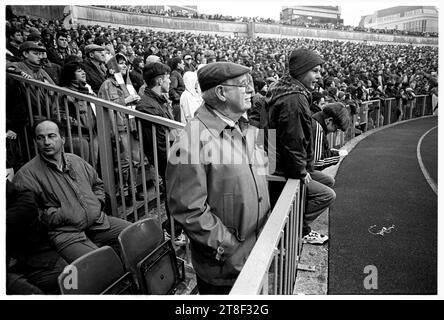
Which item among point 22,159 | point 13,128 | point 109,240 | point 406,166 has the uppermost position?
point 13,128

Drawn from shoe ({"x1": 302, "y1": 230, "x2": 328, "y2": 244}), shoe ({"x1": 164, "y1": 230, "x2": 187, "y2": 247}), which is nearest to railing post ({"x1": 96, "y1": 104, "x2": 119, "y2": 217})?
shoe ({"x1": 164, "y1": 230, "x2": 187, "y2": 247})

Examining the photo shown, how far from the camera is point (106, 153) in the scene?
3.00m

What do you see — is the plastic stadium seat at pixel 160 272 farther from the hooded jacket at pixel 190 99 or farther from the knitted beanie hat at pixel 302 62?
the hooded jacket at pixel 190 99

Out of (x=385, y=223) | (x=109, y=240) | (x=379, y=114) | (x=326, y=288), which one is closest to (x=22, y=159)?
Answer: (x=109, y=240)

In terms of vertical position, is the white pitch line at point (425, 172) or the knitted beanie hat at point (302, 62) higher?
the knitted beanie hat at point (302, 62)

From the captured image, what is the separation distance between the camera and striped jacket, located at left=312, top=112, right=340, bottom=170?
316 centimetres

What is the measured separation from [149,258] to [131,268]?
0.13m

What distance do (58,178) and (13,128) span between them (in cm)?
104

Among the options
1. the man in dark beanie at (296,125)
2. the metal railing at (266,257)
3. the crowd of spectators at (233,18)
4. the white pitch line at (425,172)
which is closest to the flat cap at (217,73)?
the metal railing at (266,257)

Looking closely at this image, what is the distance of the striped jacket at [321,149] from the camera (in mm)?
3158

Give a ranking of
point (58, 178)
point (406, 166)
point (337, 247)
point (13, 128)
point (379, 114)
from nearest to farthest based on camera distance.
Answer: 1. point (58, 178)
2. point (13, 128)
3. point (337, 247)
4. point (406, 166)
5. point (379, 114)

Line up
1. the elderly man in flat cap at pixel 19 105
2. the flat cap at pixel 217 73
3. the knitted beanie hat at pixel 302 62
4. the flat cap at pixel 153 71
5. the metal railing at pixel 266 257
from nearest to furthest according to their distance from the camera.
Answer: the metal railing at pixel 266 257 < the flat cap at pixel 217 73 < the knitted beanie hat at pixel 302 62 < the elderly man in flat cap at pixel 19 105 < the flat cap at pixel 153 71
